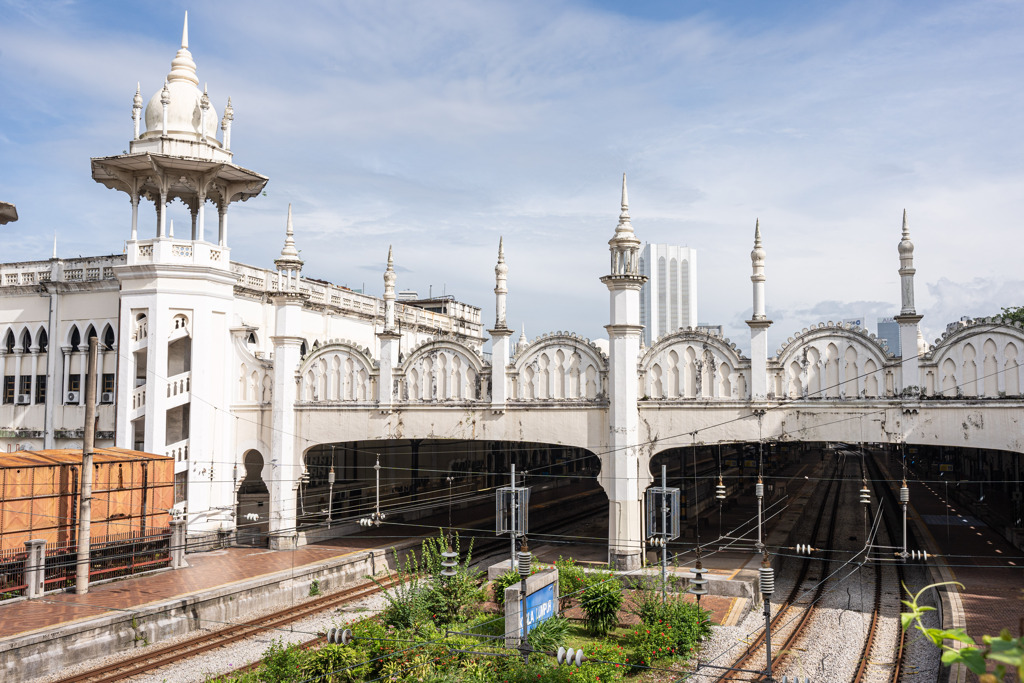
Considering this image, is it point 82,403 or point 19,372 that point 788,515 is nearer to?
point 82,403

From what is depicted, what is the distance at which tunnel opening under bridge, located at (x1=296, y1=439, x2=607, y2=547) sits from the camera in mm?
33281

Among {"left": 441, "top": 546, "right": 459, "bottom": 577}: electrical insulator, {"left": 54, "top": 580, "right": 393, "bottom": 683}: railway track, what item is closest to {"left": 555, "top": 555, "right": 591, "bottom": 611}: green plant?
{"left": 441, "top": 546, "right": 459, "bottom": 577}: electrical insulator

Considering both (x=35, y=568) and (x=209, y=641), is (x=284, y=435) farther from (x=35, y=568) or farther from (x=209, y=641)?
→ (x=209, y=641)

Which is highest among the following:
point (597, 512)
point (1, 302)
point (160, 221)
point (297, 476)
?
point (160, 221)

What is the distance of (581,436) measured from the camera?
23062 millimetres

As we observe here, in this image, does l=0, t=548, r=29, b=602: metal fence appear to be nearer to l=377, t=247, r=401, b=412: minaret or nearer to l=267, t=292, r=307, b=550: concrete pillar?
l=267, t=292, r=307, b=550: concrete pillar

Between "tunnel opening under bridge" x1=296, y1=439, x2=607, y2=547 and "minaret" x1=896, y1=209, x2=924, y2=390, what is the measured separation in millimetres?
13696

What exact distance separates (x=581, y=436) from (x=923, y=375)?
935 centimetres

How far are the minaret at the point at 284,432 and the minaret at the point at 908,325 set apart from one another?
19686 mm

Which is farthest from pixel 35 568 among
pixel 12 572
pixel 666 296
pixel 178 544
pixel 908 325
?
pixel 666 296

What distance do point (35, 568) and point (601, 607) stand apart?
600 inches

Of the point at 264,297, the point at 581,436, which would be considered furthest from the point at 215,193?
the point at 581,436

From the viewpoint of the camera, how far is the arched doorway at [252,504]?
96.4ft

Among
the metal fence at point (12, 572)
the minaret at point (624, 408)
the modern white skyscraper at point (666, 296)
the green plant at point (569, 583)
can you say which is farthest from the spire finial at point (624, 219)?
the modern white skyscraper at point (666, 296)
